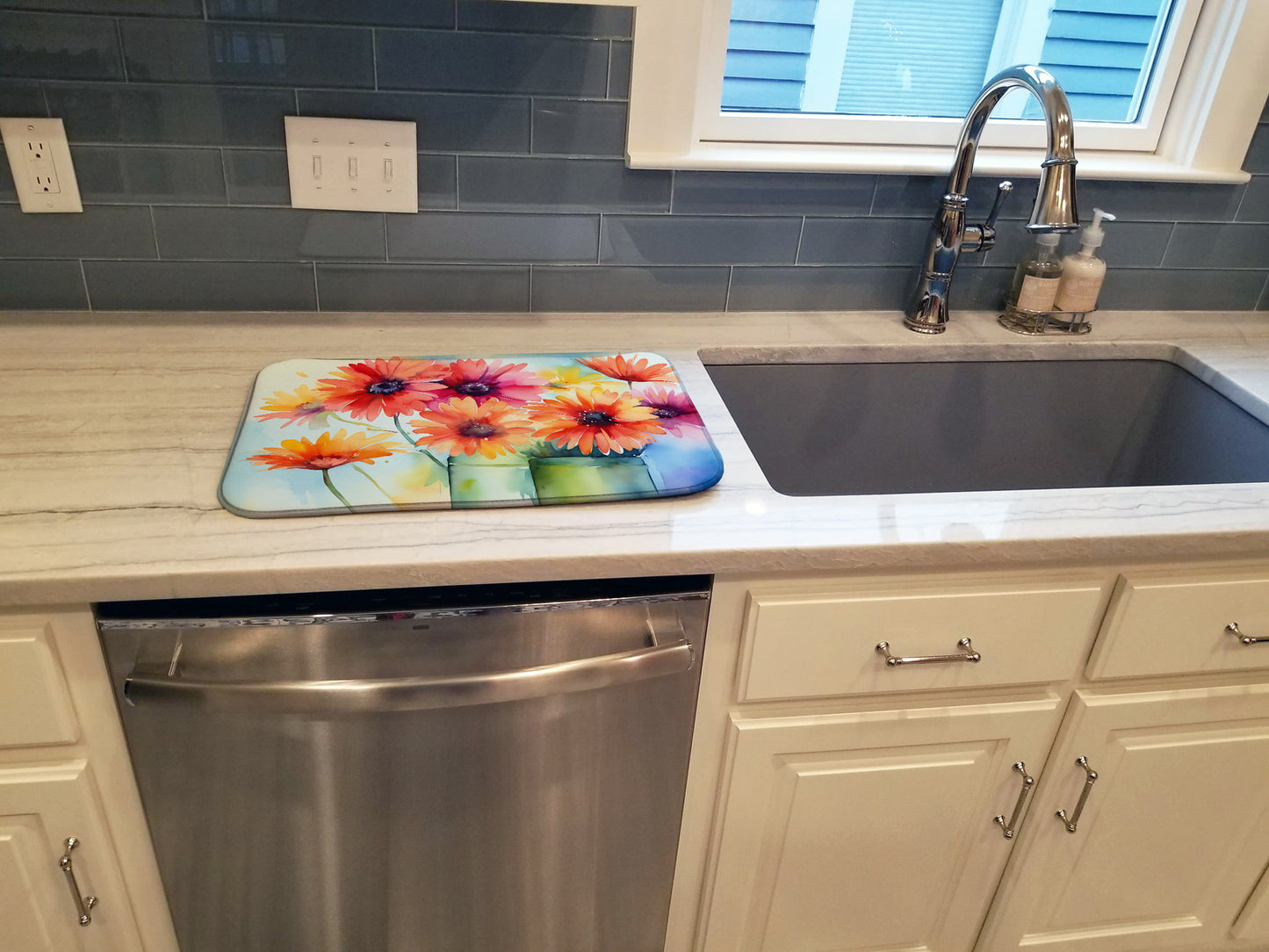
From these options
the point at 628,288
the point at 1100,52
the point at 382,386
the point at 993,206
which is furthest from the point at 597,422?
the point at 1100,52

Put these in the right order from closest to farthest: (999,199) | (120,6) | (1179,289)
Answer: (120,6) → (999,199) → (1179,289)

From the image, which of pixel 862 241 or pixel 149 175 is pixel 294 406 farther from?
pixel 862 241

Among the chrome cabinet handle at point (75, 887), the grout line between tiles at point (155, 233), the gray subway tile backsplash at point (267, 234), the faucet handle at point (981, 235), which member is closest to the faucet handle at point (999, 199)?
the faucet handle at point (981, 235)

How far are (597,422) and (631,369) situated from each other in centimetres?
16

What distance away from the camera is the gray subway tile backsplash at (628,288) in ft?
4.68

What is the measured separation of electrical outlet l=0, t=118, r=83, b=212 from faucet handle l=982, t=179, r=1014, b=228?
1.19 metres

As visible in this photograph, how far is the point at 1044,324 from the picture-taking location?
58.9 inches

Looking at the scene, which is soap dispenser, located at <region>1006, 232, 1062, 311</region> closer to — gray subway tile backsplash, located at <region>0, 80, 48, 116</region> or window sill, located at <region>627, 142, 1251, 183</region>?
window sill, located at <region>627, 142, 1251, 183</region>

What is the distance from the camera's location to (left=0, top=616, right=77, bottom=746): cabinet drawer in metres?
0.91

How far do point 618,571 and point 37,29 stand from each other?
93 cm

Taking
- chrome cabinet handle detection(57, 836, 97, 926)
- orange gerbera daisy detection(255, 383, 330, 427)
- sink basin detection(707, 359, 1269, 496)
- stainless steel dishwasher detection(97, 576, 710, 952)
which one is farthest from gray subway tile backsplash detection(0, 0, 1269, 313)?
chrome cabinet handle detection(57, 836, 97, 926)

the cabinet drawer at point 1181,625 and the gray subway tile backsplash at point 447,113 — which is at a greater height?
the gray subway tile backsplash at point 447,113

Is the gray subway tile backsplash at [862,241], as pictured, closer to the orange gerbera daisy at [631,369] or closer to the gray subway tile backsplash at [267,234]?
the orange gerbera daisy at [631,369]

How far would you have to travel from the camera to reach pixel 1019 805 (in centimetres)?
124
